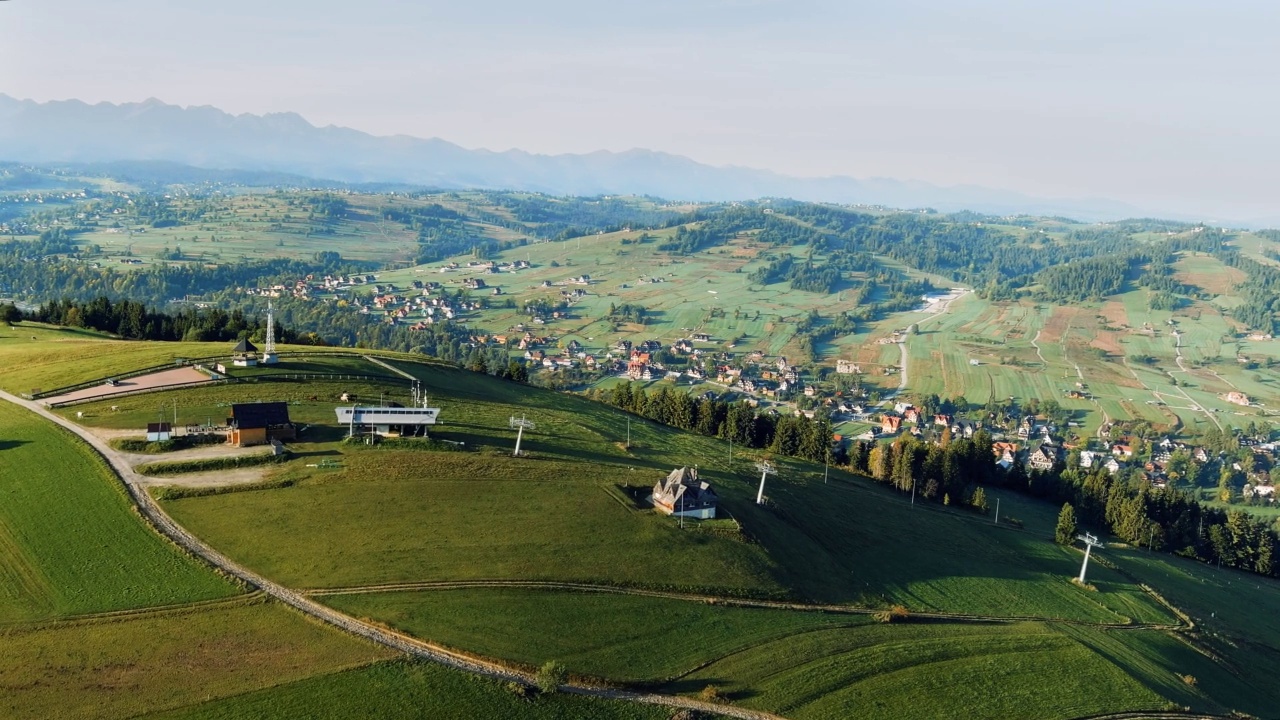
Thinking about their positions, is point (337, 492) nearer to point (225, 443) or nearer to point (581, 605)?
point (225, 443)

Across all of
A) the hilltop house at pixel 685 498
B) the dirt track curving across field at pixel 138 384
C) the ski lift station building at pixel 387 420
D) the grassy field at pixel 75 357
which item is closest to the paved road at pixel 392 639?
the ski lift station building at pixel 387 420

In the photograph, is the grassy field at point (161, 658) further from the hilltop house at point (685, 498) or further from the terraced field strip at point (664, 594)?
the hilltop house at point (685, 498)

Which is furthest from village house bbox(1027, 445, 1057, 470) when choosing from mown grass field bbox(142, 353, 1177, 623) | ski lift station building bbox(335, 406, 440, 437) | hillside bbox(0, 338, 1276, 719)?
ski lift station building bbox(335, 406, 440, 437)

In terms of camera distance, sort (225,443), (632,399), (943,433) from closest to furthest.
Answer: (225,443) < (632,399) < (943,433)

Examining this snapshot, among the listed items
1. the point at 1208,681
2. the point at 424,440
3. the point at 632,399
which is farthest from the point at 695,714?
the point at 632,399

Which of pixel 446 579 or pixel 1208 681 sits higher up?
pixel 446 579

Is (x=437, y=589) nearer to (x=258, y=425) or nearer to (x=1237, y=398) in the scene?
Result: (x=258, y=425)

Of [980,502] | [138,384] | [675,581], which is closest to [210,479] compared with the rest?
[138,384]

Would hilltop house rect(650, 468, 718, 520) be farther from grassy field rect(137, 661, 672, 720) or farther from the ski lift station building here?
the ski lift station building
